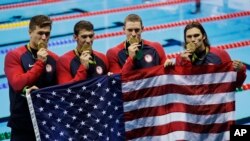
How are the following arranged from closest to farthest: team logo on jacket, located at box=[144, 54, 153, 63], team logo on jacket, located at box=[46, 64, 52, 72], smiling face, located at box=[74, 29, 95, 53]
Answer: team logo on jacket, located at box=[46, 64, 52, 72], smiling face, located at box=[74, 29, 95, 53], team logo on jacket, located at box=[144, 54, 153, 63]

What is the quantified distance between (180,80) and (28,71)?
1294mm

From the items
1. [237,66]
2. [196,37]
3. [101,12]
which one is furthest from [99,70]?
[101,12]

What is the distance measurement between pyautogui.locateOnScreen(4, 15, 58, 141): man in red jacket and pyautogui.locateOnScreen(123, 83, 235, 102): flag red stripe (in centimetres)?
75

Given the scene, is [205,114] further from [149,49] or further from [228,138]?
[149,49]

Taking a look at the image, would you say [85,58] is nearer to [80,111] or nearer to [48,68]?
[48,68]

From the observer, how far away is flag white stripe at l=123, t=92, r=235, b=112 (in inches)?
164

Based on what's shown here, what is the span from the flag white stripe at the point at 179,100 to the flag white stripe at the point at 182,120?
0.36ft

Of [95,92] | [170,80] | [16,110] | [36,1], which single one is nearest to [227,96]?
[170,80]

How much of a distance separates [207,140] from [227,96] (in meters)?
0.42

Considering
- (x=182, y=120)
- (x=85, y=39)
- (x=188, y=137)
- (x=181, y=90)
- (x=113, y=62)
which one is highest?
(x=85, y=39)

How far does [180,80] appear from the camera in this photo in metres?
4.18

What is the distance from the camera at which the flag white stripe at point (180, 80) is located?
164 inches

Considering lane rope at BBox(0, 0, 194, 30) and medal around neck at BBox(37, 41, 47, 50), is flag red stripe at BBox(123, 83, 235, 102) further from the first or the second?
lane rope at BBox(0, 0, 194, 30)

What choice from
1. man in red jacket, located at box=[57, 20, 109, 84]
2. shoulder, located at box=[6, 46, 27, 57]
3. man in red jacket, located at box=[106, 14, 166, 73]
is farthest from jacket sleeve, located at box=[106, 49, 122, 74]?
shoulder, located at box=[6, 46, 27, 57]
